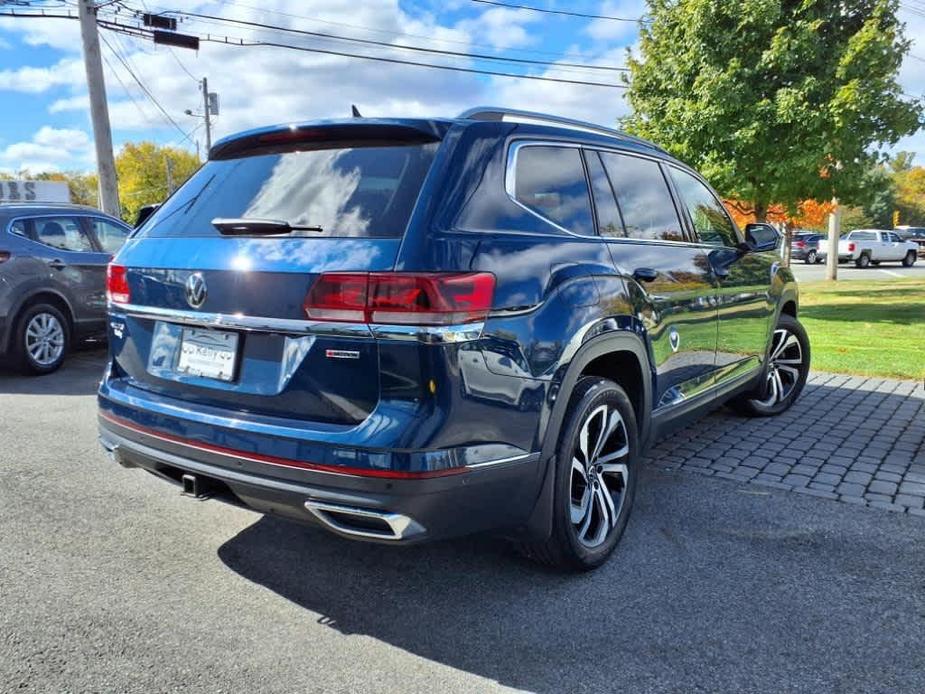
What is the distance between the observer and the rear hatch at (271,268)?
96.8 inches

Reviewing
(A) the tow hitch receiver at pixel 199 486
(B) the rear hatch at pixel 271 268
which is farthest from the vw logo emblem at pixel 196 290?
(A) the tow hitch receiver at pixel 199 486

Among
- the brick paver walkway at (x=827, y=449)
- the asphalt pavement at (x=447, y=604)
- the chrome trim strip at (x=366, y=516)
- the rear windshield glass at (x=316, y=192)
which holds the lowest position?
the brick paver walkway at (x=827, y=449)

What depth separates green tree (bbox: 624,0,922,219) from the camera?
11969mm

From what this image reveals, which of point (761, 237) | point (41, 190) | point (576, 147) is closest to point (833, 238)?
point (761, 237)

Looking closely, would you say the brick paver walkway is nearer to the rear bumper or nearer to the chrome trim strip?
the rear bumper

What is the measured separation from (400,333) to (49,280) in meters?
6.80

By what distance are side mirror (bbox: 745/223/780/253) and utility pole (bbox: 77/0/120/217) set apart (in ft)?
46.8

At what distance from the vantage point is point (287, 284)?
251cm

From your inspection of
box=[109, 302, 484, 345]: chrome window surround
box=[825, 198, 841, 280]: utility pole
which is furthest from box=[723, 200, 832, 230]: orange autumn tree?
box=[109, 302, 484, 345]: chrome window surround

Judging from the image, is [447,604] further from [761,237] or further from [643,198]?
[761,237]

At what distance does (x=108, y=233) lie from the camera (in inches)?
337

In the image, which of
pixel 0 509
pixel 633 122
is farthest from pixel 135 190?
pixel 0 509

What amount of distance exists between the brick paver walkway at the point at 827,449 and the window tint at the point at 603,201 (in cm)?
198

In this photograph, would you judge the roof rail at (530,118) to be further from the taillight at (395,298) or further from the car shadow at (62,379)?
the car shadow at (62,379)
